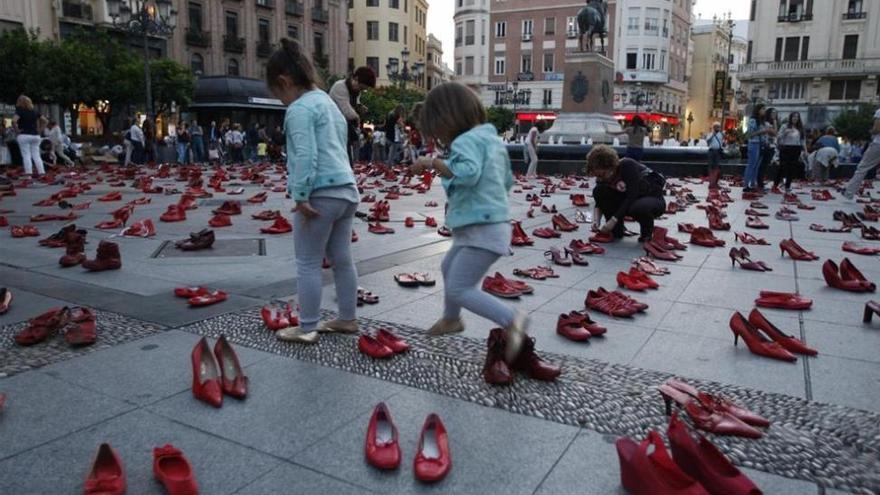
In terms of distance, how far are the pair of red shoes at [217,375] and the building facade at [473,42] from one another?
73.9 meters

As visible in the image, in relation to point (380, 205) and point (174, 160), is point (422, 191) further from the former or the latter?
point (174, 160)

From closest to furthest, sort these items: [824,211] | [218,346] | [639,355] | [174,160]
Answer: [218,346] < [639,355] < [824,211] < [174,160]

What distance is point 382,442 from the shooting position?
2.62 meters

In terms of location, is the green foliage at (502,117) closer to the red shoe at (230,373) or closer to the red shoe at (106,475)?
the red shoe at (230,373)

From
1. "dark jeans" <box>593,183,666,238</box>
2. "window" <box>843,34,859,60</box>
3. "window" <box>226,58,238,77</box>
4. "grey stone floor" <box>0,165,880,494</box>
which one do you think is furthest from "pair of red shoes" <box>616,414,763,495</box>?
"window" <box>843,34,859,60</box>

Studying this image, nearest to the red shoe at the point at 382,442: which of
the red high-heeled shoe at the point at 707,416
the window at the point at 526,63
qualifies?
the red high-heeled shoe at the point at 707,416

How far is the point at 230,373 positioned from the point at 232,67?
166ft

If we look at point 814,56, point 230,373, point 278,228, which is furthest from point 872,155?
point 814,56

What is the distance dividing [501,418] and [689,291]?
3006mm

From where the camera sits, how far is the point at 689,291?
5352mm

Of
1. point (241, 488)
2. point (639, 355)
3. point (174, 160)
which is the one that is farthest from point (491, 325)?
point (174, 160)

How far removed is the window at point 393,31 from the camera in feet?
240

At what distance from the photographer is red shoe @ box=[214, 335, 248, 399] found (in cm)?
313

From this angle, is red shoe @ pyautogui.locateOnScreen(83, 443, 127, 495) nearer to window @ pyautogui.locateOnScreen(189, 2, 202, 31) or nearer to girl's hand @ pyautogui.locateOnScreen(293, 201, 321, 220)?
girl's hand @ pyautogui.locateOnScreen(293, 201, 321, 220)
